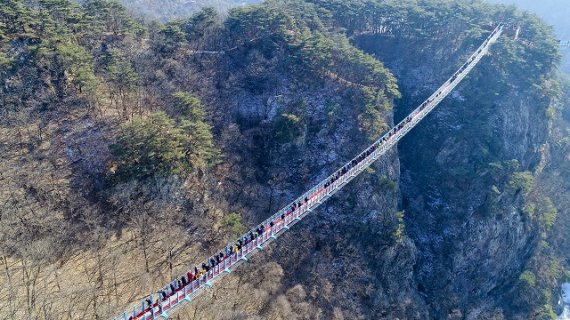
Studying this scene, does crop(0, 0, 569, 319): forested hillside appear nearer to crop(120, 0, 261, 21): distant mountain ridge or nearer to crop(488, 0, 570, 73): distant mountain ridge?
crop(120, 0, 261, 21): distant mountain ridge

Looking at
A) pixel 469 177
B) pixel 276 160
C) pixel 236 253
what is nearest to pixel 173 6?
pixel 276 160

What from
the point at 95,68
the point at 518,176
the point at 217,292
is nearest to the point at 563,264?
the point at 518,176

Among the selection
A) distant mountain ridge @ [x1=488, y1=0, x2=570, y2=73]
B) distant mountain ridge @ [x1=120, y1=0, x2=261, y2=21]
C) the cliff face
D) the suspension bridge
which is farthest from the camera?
distant mountain ridge @ [x1=488, y1=0, x2=570, y2=73]

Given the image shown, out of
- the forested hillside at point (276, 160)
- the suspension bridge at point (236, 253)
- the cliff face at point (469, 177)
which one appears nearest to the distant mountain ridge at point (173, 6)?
the forested hillside at point (276, 160)

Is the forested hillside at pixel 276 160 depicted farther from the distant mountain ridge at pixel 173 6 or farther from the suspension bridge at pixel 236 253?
the distant mountain ridge at pixel 173 6

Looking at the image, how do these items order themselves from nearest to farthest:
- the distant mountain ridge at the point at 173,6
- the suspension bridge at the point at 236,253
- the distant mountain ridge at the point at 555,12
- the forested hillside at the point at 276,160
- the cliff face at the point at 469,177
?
the suspension bridge at the point at 236,253 → the forested hillside at the point at 276,160 → the cliff face at the point at 469,177 → the distant mountain ridge at the point at 173,6 → the distant mountain ridge at the point at 555,12

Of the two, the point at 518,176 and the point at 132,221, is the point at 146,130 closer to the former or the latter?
the point at 132,221

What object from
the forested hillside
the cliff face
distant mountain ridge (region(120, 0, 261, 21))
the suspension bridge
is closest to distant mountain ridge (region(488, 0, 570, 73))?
distant mountain ridge (region(120, 0, 261, 21))

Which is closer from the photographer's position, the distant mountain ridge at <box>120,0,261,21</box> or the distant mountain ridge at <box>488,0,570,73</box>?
the distant mountain ridge at <box>120,0,261,21</box>
